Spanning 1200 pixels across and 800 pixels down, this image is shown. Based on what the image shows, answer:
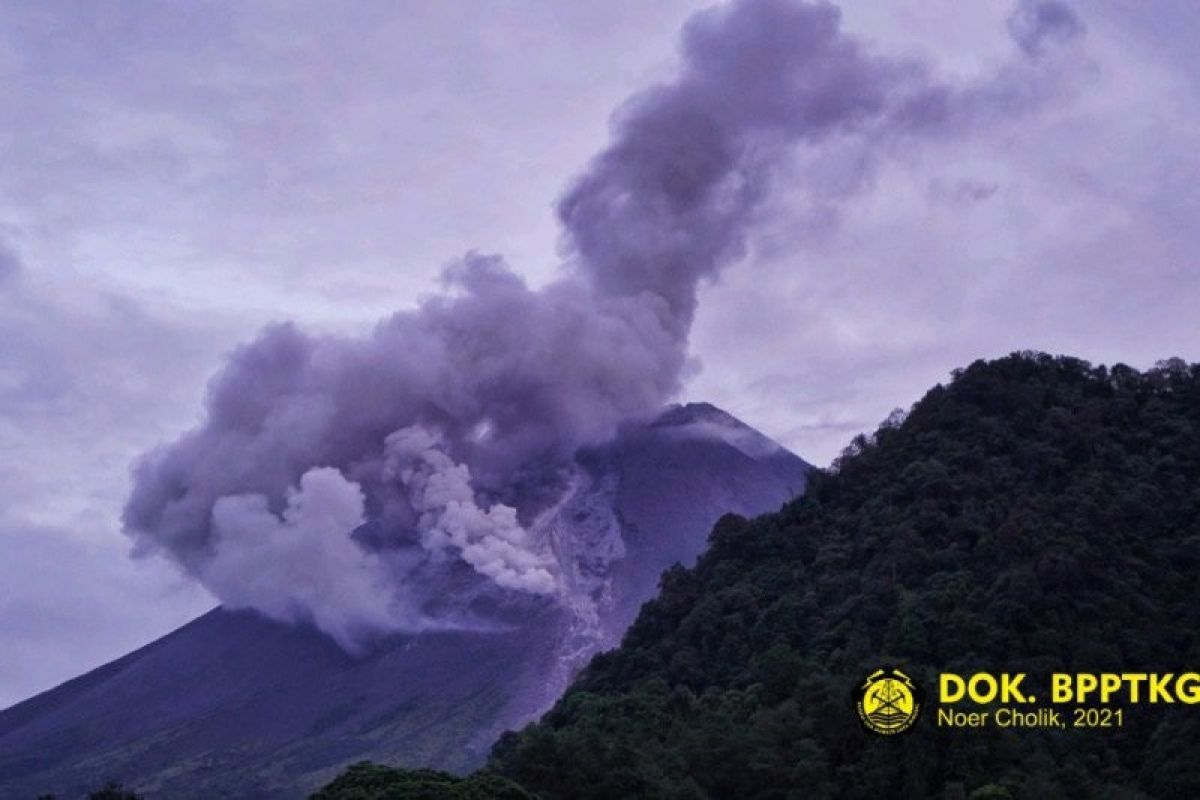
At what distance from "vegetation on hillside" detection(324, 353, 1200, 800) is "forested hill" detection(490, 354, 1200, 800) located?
0.08 meters

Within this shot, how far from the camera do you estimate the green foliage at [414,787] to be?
31.7m

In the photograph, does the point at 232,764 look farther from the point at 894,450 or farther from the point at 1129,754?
the point at 1129,754

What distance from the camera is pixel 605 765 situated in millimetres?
39062

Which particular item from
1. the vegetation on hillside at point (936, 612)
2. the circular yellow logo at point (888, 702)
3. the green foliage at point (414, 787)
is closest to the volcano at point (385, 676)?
the vegetation on hillside at point (936, 612)

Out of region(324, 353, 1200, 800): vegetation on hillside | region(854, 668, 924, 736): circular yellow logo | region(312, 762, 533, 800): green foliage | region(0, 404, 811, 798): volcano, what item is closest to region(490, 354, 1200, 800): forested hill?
region(324, 353, 1200, 800): vegetation on hillside

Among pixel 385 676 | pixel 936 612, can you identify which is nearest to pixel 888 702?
pixel 936 612

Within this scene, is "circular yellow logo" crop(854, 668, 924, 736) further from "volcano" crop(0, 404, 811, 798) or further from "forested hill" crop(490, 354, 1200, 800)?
"volcano" crop(0, 404, 811, 798)

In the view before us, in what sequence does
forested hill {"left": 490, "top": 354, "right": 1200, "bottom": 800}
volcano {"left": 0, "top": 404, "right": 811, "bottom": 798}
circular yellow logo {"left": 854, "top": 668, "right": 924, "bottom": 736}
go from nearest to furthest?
circular yellow logo {"left": 854, "top": 668, "right": 924, "bottom": 736}
forested hill {"left": 490, "top": 354, "right": 1200, "bottom": 800}
volcano {"left": 0, "top": 404, "right": 811, "bottom": 798}

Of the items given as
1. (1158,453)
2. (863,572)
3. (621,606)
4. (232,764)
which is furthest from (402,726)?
(1158,453)

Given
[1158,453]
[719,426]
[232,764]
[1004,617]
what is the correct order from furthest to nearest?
[719,426]
[232,764]
[1158,453]
[1004,617]

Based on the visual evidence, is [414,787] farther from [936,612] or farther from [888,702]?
[936,612]

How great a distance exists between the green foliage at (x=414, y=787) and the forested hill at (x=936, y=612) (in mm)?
5799

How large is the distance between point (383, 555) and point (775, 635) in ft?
233

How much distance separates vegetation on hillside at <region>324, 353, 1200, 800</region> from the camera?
126 feet
